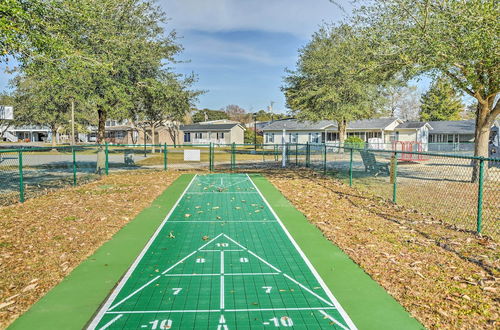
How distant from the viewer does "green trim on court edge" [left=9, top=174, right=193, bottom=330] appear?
14.7 feet

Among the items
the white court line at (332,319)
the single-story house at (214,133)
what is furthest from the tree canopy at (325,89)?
the single-story house at (214,133)

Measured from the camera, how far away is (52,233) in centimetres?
807

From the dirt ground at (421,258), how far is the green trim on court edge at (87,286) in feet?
13.6

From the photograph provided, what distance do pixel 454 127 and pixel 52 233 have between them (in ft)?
176

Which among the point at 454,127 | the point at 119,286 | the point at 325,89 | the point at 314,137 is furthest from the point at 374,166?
the point at 454,127

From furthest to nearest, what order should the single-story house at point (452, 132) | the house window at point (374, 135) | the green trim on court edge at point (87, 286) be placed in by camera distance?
the house window at point (374, 135), the single-story house at point (452, 132), the green trim on court edge at point (87, 286)

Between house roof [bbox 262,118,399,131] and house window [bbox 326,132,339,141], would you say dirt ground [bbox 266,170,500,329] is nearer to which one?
house roof [bbox 262,118,399,131]

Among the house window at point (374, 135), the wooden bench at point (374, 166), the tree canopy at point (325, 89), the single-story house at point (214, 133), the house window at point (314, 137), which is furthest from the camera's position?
the single-story house at point (214, 133)

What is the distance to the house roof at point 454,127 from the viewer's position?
48406 mm

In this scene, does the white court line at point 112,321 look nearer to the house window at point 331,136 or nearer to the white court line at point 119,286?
the white court line at point 119,286

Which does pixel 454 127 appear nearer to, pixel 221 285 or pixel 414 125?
pixel 414 125

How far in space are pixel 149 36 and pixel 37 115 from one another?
32.7 meters

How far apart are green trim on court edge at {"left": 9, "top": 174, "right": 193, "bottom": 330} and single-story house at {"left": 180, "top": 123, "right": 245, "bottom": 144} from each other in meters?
50.7

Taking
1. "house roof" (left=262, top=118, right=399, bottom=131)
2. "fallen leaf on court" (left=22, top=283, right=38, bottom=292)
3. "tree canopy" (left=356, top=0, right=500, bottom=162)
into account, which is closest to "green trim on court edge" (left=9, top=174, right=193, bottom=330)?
"fallen leaf on court" (left=22, top=283, right=38, bottom=292)
